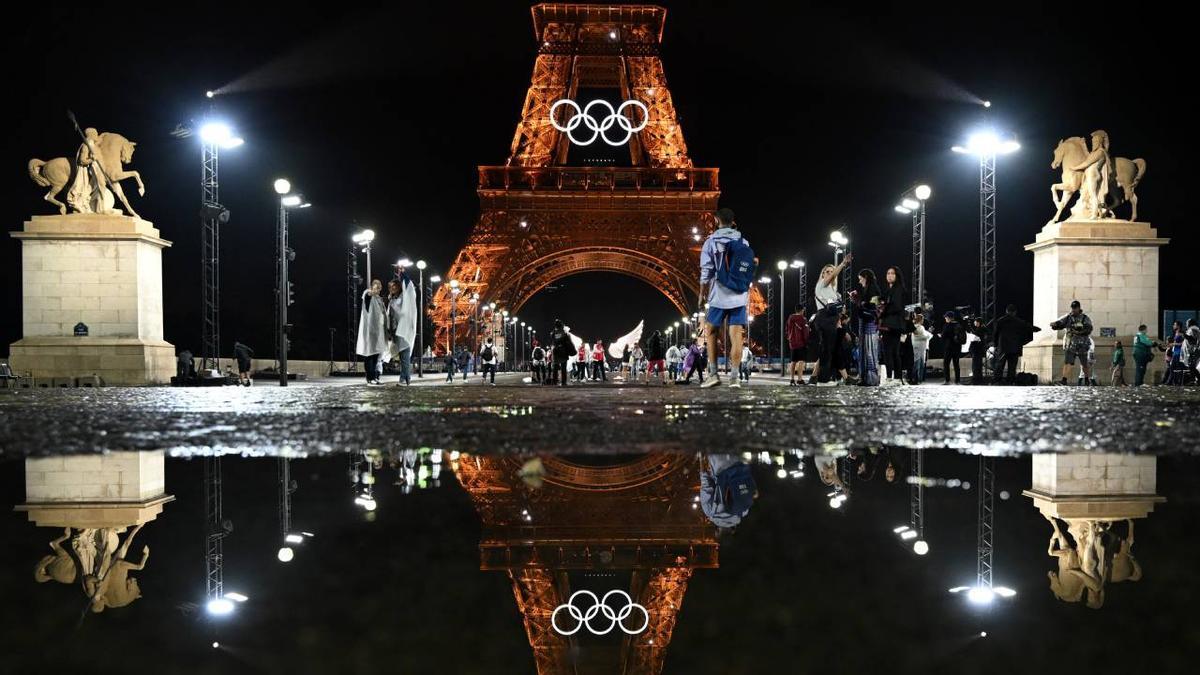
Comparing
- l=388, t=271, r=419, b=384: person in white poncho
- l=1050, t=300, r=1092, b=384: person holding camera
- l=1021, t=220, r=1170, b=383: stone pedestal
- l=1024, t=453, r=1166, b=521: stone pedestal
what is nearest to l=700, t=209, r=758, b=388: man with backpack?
l=388, t=271, r=419, b=384: person in white poncho

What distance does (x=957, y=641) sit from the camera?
106cm

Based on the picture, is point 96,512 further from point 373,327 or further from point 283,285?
point 283,285

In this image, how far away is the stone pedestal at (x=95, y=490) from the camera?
1.85 m

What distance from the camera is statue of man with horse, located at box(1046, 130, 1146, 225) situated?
61.4 feet

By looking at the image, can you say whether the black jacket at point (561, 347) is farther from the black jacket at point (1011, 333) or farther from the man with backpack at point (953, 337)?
the black jacket at point (1011, 333)

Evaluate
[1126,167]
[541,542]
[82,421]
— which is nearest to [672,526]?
[541,542]

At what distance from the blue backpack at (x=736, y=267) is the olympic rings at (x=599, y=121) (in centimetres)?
3427

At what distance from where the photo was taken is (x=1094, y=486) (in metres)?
2.29

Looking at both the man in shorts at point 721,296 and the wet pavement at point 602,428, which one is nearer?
the wet pavement at point 602,428

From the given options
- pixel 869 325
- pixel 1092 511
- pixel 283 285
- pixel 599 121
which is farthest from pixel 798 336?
→ pixel 599 121

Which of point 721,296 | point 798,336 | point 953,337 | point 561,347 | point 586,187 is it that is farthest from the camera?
point 586,187

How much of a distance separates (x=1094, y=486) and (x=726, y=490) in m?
0.93

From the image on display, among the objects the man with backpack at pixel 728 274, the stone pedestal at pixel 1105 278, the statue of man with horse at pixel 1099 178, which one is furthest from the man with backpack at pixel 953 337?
the man with backpack at pixel 728 274

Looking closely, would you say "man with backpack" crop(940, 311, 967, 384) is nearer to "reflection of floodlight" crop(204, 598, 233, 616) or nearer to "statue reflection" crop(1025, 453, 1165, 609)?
"statue reflection" crop(1025, 453, 1165, 609)
